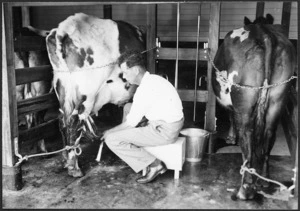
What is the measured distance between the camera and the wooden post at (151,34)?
510 centimetres

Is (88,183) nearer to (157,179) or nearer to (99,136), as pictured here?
(99,136)

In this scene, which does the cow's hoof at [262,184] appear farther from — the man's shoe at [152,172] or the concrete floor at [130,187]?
the man's shoe at [152,172]

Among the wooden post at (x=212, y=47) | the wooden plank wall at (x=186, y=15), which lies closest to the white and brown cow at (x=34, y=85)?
the wooden post at (x=212, y=47)

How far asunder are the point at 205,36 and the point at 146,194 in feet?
20.9

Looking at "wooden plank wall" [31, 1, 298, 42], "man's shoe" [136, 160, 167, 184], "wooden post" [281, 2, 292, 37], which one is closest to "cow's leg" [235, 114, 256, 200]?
"man's shoe" [136, 160, 167, 184]

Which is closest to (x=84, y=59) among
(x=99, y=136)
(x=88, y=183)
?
(x=99, y=136)

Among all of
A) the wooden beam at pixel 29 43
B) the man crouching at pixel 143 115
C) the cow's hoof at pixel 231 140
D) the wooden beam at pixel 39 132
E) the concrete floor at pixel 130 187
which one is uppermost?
the wooden beam at pixel 29 43

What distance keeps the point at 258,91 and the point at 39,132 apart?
3032 mm

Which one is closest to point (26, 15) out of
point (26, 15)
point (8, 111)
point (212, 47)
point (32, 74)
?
point (26, 15)

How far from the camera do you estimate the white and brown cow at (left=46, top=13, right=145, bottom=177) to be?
173 inches

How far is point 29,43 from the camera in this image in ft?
16.2

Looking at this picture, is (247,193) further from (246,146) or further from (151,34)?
(151,34)

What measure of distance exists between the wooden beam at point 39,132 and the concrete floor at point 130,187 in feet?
1.32

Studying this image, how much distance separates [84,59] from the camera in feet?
14.5
